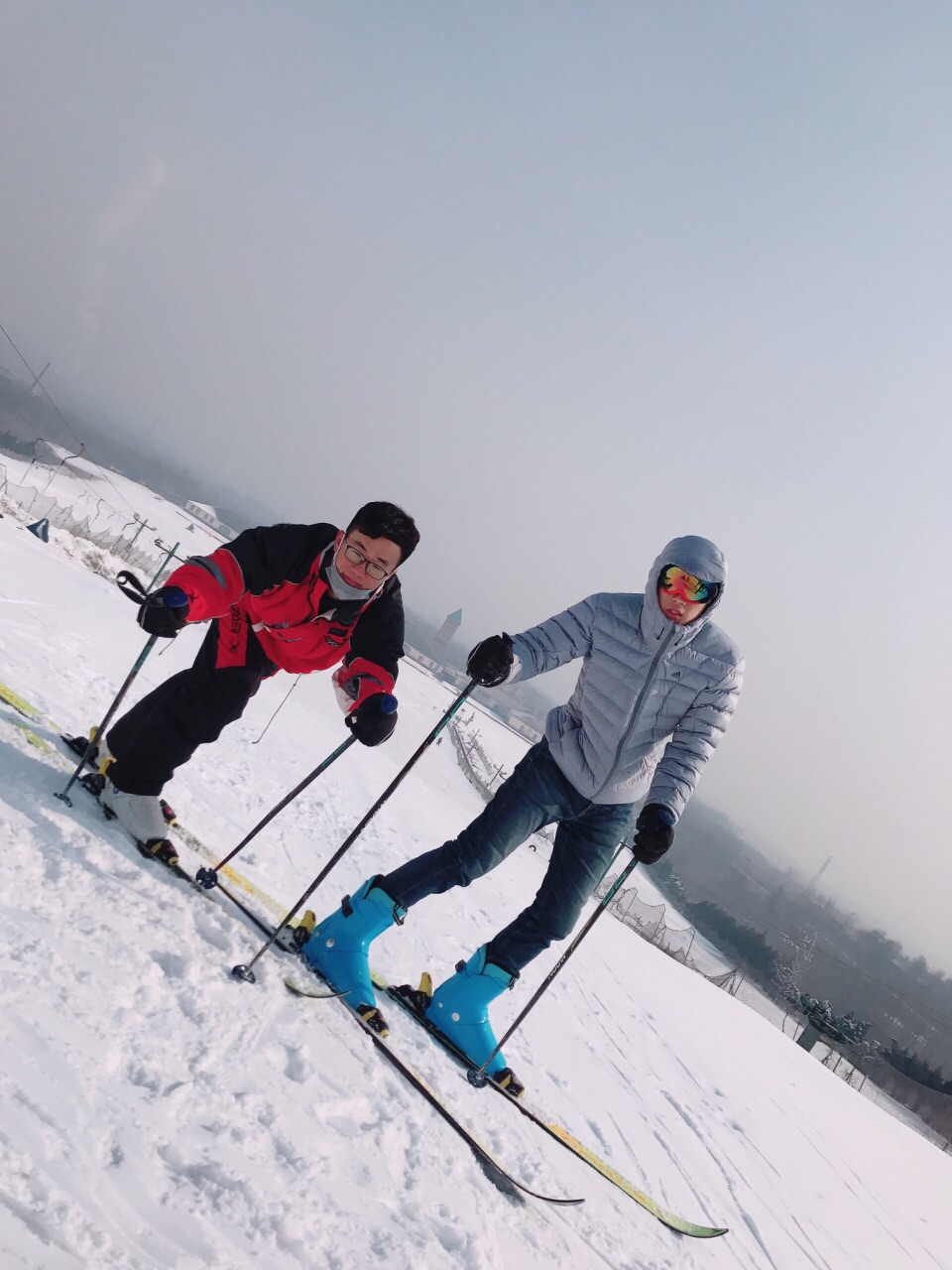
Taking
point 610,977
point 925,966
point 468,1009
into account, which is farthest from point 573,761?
point 925,966

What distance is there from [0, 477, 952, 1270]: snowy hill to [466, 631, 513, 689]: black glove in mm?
1360

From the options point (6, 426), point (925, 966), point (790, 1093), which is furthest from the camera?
point (925, 966)

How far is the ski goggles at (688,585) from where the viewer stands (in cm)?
267

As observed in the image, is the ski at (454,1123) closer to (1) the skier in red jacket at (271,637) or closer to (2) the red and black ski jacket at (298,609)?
(1) the skier in red jacket at (271,637)

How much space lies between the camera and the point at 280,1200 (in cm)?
152

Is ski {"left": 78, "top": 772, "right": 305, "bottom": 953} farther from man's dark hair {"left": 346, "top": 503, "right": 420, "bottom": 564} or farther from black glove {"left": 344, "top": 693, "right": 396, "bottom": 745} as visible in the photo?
man's dark hair {"left": 346, "top": 503, "right": 420, "bottom": 564}

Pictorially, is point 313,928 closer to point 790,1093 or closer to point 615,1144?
point 615,1144

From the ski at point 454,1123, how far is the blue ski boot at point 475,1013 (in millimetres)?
454

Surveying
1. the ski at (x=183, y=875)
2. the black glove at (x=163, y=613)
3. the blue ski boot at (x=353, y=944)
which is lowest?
the ski at (x=183, y=875)

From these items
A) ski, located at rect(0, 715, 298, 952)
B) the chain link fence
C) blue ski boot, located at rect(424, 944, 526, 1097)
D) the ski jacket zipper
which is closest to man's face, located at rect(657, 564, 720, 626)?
the ski jacket zipper

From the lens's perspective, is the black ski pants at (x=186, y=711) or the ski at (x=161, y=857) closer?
the ski at (x=161, y=857)

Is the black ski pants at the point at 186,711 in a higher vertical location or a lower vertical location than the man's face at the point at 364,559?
lower

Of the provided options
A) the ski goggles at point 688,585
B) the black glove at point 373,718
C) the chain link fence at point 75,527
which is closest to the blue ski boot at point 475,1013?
the black glove at point 373,718

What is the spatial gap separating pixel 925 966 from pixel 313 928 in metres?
119
